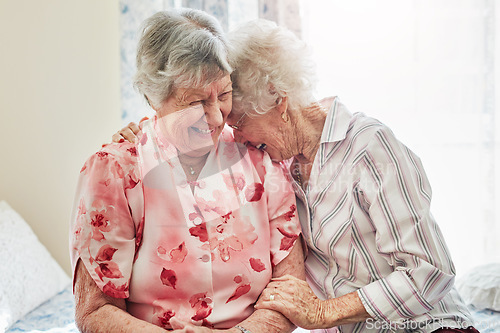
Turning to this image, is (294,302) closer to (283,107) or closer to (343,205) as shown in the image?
(343,205)

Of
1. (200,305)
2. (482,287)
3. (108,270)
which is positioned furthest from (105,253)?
(482,287)

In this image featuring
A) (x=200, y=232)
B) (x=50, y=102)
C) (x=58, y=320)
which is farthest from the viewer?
(x=50, y=102)

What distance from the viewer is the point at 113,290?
44.2 inches

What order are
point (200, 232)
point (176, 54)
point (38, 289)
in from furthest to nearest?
point (38, 289) < point (200, 232) < point (176, 54)

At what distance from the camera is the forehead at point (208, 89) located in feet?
3.74

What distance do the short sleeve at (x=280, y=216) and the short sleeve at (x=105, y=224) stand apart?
34cm

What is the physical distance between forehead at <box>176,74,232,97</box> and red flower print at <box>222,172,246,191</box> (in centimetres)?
22

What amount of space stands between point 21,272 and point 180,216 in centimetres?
102

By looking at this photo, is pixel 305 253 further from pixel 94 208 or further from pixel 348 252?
pixel 94 208

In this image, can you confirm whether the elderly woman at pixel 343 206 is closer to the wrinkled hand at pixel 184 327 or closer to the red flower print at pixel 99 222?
the wrinkled hand at pixel 184 327

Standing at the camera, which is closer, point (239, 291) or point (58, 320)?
point (239, 291)

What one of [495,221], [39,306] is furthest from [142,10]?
[495,221]

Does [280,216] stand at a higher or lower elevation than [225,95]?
lower

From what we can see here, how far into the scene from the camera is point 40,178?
7.64ft
